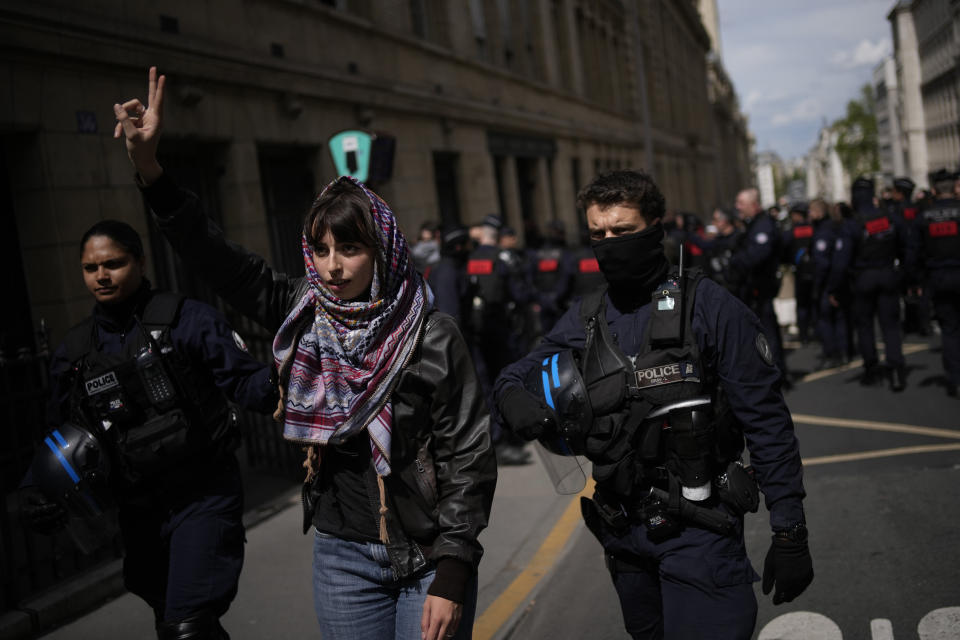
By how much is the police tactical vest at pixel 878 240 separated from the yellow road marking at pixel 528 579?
16.2ft

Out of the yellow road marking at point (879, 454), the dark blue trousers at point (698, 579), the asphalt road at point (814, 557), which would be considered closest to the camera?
the dark blue trousers at point (698, 579)

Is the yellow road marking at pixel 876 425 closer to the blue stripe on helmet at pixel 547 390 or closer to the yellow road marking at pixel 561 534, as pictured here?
the yellow road marking at pixel 561 534

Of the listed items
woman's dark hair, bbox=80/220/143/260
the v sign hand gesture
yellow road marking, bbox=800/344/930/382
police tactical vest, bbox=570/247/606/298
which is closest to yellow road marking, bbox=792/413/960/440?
yellow road marking, bbox=800/344/930/382

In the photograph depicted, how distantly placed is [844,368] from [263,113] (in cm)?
789

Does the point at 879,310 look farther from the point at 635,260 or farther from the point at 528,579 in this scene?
the point at 635,260

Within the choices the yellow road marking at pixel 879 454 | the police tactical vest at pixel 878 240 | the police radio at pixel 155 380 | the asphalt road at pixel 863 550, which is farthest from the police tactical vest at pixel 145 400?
the police tactical vest at pixel 878 240

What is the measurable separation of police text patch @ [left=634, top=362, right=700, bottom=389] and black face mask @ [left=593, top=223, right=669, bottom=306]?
1.03 ft

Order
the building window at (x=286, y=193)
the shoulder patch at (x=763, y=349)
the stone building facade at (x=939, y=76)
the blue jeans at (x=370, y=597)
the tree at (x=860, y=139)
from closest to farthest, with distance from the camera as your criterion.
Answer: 1. the blue jeans at (x=370, y=597)
2. the shoulder patch at (x=763, y=349)
3. the building window at (x=286, y=193)
4. the stone building facade at (x=939, y=76)
5. the tree at (x=860, y=139)

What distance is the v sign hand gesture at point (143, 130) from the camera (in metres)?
2.38

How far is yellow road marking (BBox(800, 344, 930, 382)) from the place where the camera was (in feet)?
34.0

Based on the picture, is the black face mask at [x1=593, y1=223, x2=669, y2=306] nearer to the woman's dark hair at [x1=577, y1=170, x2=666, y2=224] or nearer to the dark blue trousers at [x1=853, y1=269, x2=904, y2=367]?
the woman's dark hair at [x1=577, y1=170, x2=666, y2=224]

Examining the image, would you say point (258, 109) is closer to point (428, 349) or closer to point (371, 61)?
point (371, 61)

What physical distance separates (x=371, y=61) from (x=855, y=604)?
38.1ft

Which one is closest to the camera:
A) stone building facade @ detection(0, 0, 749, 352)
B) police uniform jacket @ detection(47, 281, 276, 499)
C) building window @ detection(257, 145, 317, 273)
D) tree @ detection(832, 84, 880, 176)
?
police uniform jacket @ detection(47, 281, 276, 499)
